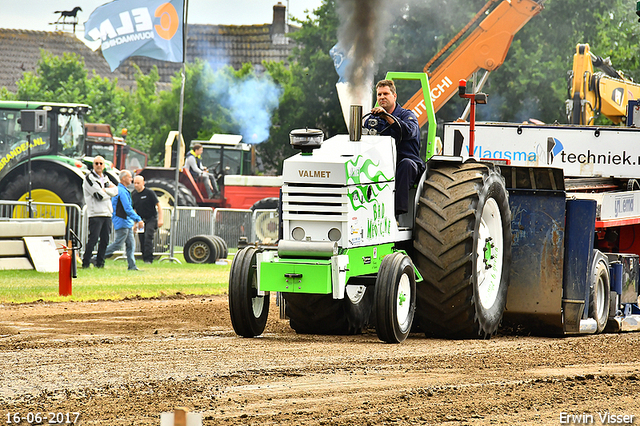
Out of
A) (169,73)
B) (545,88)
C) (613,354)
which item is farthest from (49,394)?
(169,73)

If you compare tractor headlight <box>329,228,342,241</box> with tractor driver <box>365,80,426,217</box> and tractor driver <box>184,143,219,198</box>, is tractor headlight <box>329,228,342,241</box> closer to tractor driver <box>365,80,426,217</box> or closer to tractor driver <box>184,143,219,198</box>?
tractor driver <box>365,80,426,217</box>

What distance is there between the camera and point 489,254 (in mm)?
9484

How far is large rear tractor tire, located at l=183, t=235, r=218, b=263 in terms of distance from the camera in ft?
66.8

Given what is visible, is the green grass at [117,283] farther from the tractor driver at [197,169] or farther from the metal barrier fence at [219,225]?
the tractor driver at [197,169]

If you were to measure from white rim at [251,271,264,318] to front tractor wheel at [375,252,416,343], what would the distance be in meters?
1.12

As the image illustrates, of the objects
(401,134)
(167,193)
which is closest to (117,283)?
(401,134)

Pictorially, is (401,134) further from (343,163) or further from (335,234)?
(335,234)

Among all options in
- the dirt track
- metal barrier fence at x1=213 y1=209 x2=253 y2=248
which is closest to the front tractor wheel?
the dirt track

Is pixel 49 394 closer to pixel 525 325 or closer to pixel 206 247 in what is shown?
pixel 525 325

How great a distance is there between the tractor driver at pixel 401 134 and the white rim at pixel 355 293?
1.03 metres

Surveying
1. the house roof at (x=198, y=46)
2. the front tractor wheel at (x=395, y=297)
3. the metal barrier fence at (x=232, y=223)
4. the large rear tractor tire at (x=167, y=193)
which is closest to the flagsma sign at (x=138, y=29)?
the metal barrier fence at (x=232, y=223)

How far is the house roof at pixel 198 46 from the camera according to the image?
2270 inches

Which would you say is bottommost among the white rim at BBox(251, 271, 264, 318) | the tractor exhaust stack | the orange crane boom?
the white rim at BBox(251, 271, 264, 318)

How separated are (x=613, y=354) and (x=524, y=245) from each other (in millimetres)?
1750
